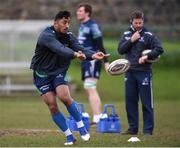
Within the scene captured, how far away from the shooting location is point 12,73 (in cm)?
2866

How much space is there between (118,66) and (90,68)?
12.5 feet

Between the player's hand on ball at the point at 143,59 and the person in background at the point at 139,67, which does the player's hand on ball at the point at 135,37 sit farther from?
the player's hand on ball at the point at 143,59

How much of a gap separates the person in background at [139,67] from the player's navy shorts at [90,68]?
2638 mm

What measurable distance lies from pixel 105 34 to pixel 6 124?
1966cm

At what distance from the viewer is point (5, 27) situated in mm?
29578

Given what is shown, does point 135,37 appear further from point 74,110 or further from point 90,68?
point 90,68

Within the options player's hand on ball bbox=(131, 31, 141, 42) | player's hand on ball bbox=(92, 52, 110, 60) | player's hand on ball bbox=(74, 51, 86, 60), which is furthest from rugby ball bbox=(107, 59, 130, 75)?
player's hand on ball bbox=(74, 51, 86, 60)

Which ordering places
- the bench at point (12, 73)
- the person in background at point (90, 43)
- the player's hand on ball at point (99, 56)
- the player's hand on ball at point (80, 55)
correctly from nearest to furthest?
→ 1. the player's hand on ball at point (80, 55)
2. the player's hand on ball at point (99, 56)
3. the person in background at point (90, 43)
4. the bench at point (12, 73)

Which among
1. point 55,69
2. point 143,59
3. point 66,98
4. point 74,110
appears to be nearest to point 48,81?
point 55,69

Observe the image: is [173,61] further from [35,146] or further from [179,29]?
[35,146]

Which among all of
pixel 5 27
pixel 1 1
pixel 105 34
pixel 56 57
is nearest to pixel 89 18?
pixel 56 57

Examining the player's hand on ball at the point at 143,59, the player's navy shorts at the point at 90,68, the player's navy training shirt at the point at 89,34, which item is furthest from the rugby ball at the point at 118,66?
the player's navy shorts at the point at 90,68

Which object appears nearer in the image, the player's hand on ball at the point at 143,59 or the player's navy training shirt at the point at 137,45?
the player's hand on ball at the point at 143,59

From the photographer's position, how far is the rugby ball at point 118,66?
582 inches
